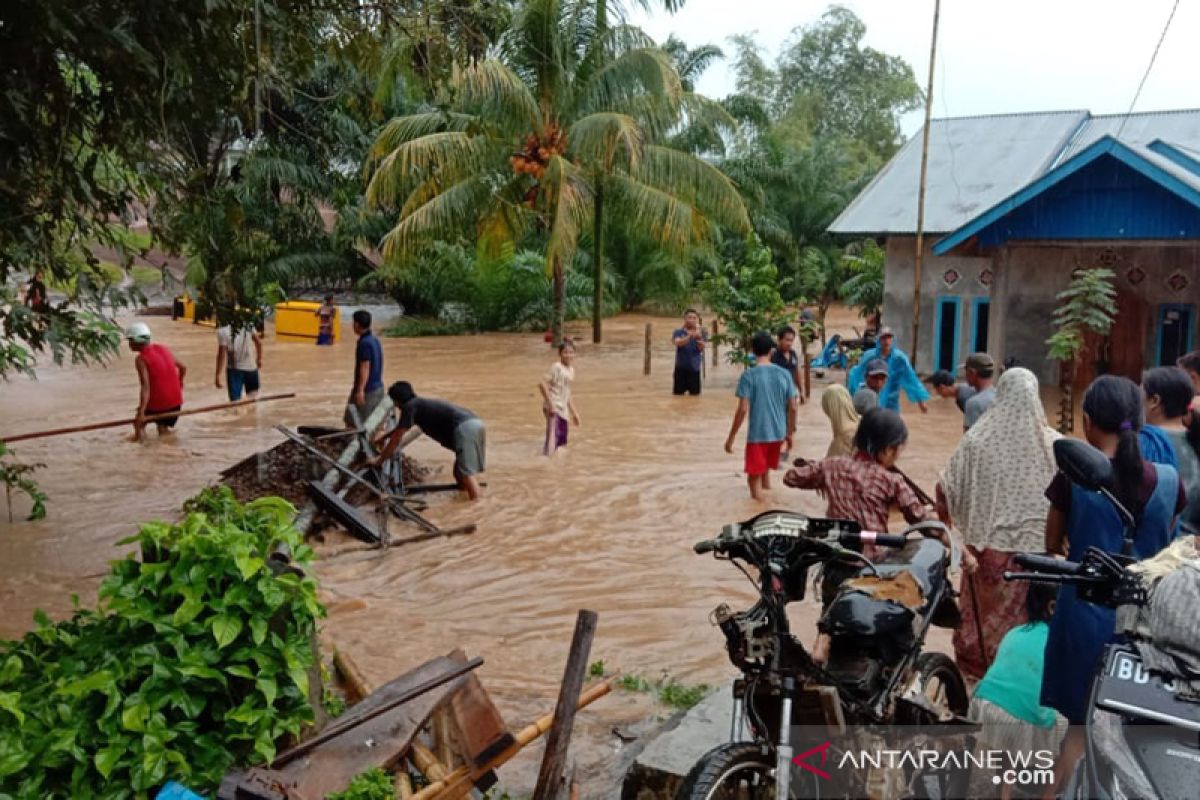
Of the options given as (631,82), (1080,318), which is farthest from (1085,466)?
(631,82)

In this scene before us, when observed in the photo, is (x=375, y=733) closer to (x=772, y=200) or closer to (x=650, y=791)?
(x=650, y=791)

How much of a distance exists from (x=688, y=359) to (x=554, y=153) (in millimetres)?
6566

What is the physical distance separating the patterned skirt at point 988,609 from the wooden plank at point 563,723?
1742mm

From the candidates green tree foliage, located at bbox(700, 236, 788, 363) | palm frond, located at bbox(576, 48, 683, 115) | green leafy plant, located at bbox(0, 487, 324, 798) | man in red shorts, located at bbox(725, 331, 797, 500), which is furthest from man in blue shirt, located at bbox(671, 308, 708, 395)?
green leafy plant, located at bbox(0, 487, 324, 798)

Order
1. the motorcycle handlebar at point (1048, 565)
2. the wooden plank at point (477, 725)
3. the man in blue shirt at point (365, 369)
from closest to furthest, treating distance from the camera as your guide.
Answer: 1. the motorcycle handlebar at point (1048, 565)
2. the wooden plank at point (477, 725)
3. the man in blue shirt at point (365, 369)

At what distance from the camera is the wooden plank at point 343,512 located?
8.51m

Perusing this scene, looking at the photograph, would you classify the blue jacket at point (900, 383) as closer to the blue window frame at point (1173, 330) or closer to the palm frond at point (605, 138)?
the blue window frame at point (1173, 330)

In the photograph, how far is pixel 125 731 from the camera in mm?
3562

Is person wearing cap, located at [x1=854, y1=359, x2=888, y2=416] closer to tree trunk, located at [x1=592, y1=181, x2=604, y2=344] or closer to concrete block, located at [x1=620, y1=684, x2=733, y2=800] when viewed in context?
concrete block, located at [x1=620, y1=684, x2=733, y2=800]

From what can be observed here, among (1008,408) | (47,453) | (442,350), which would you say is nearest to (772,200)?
(442,350)

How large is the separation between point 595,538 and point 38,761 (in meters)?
5.86

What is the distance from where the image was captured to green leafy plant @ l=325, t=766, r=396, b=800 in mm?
3559

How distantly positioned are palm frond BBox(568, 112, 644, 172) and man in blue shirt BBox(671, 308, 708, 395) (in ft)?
12.9

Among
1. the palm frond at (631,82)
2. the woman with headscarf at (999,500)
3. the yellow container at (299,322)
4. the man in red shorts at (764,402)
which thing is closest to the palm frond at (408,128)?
the palm frond at (631,82)
